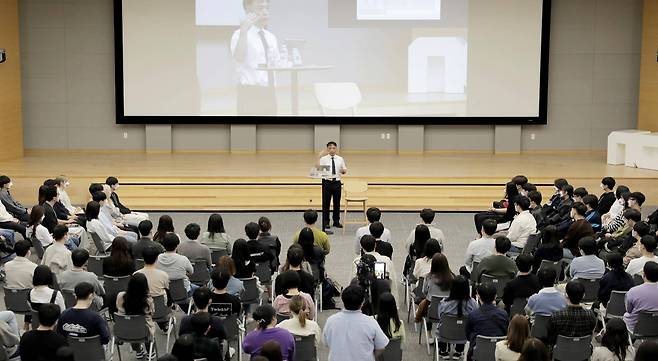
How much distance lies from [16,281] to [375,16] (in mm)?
12129

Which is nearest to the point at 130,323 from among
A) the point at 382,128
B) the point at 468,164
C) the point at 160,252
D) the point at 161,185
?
the point at 160,252

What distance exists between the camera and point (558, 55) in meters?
20.0

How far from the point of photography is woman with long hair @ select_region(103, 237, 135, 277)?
352 inches

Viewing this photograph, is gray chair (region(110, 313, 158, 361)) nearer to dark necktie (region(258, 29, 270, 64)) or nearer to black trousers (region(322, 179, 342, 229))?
black trousers (region(322, 179, 342, 229))

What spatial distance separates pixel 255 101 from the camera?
19734mm

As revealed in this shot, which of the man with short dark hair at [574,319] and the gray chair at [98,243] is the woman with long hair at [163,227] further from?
the man with short dark hair at [574,319]

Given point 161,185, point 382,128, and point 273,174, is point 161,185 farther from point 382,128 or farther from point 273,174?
point 382,128

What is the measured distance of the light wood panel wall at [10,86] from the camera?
1888 cm

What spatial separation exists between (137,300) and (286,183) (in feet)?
27.9

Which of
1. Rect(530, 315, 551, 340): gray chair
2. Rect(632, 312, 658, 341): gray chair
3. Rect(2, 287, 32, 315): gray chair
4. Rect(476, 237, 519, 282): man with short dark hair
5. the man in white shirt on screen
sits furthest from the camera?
the man in white shirt on screen

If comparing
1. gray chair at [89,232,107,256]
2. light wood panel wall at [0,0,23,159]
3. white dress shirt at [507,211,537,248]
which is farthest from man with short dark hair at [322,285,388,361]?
light wood panel wall at [0,0,23,159]

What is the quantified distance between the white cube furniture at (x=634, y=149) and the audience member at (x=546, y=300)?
10.3 metres

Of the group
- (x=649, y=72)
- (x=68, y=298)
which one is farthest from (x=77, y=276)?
(x=649, y=72)

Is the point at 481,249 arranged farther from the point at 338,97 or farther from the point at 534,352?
the point at 338,97
